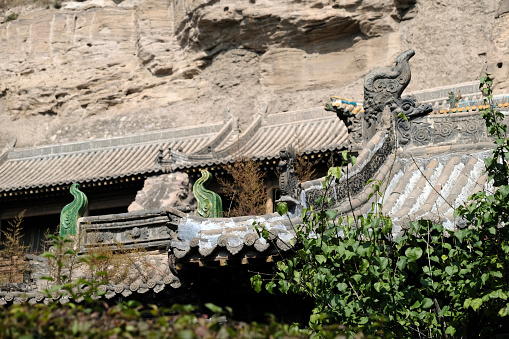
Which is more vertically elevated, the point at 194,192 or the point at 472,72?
the point at 472,72

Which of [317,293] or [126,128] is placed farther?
[126,128]

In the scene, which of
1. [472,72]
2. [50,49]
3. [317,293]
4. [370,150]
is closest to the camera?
[317,293]

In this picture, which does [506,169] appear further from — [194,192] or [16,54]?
[16,54]

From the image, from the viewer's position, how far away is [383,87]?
11.4 meters

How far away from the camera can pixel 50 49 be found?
3262 centimetres

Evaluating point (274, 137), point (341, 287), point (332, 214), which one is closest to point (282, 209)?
point (332, 214)

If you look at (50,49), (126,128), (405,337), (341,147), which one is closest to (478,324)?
(405,337)

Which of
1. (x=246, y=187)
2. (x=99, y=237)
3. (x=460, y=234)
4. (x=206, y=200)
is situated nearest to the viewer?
(x=460, y=234)

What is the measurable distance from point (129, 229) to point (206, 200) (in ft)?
9.75

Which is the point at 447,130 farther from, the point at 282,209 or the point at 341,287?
the point at 341,287

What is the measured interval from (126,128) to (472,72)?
1096cm

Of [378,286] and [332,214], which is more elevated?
[332,214]

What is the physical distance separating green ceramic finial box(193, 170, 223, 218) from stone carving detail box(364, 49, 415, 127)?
726 centimetres

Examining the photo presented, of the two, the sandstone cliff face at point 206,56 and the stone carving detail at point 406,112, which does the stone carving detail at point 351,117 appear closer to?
the stone carving detail at point 406,112
